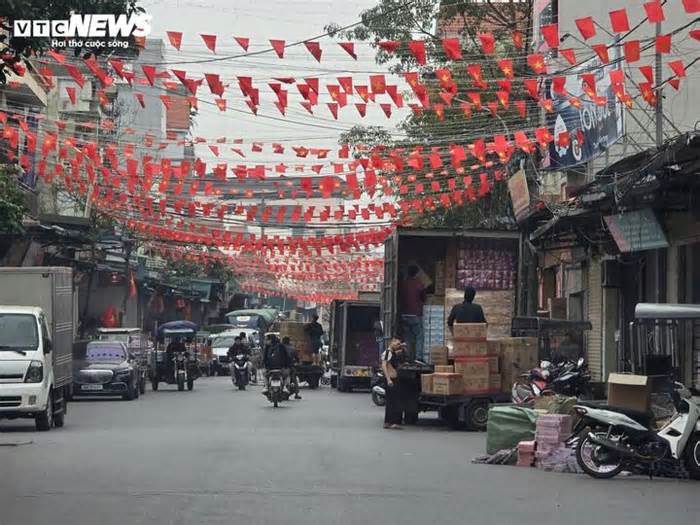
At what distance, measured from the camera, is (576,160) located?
27.7 meters

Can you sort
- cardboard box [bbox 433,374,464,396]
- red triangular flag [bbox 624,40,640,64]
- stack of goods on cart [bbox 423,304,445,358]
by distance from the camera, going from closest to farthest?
red triangular flag [bbox 624,40,640,64]
cardboard box [bbox 433,374,464,396]
stack of goods on cart [bbox 423,304,445,358]

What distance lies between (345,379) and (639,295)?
47.2ft

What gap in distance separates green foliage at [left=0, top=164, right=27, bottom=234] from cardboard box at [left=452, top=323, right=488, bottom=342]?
43.0 ft

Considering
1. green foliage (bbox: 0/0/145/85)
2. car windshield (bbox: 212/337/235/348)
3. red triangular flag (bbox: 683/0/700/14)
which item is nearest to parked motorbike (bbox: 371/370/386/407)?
red triangular flag (bbox: 683/0/700/14)

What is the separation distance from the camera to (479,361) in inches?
883

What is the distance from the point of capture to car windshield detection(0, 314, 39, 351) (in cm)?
2200

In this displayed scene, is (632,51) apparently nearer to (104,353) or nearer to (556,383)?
(556,383)

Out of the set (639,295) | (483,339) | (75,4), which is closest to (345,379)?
(639,295)

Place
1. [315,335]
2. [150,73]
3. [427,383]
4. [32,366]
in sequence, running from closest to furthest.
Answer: [150,73]
[32,366]
[427,383]
[315,335]

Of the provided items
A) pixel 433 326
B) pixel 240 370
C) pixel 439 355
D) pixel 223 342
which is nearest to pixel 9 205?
pixel 433 326

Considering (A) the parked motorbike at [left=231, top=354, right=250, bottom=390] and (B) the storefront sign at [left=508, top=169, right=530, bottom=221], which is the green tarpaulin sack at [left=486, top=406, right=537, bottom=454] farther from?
(A) the parked motorbike at [left=231, top=354, right=250, bottom=390]

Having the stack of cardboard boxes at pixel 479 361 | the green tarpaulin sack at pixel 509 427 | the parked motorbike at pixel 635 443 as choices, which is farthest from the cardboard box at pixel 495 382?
the parked motorbike at pixel 635 443

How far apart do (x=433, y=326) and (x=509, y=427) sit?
7.51m

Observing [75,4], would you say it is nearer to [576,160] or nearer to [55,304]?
[55,304]
